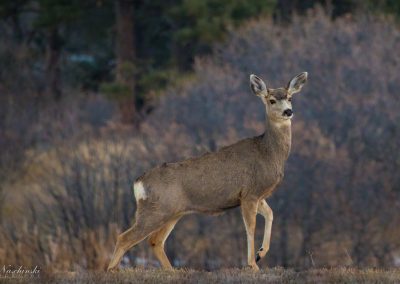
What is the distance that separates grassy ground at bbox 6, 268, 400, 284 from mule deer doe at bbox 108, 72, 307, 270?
1.78ft

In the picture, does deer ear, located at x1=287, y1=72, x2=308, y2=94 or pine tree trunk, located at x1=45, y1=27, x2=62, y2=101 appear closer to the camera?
deer ear, located at x1=287, y1=72, x2=308, y2=94

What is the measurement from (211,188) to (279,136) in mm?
1127

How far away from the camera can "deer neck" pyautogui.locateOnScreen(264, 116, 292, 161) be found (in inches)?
530

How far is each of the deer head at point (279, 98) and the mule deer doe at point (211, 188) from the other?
12 mm

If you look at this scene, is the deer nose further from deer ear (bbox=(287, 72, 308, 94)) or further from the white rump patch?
the white rump patch

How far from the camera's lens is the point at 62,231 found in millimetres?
25891

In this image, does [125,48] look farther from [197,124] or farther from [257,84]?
[257,84]

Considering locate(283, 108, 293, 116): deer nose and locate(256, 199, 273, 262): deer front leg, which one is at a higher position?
locate(283, 108, 293, 116): deer nose

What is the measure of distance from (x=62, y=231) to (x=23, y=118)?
39.4 feet

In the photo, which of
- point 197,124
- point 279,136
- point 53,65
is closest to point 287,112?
point 279,136

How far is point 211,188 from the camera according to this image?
13.0m

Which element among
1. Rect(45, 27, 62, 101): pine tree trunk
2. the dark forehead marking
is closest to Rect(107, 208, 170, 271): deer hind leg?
the dark forehead marking

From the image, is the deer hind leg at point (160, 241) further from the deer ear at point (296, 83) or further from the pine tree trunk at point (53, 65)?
the pine tree trunk at point (53, 65)

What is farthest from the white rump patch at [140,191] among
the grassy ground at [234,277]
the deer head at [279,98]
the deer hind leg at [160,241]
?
the deer head at [279,98]
